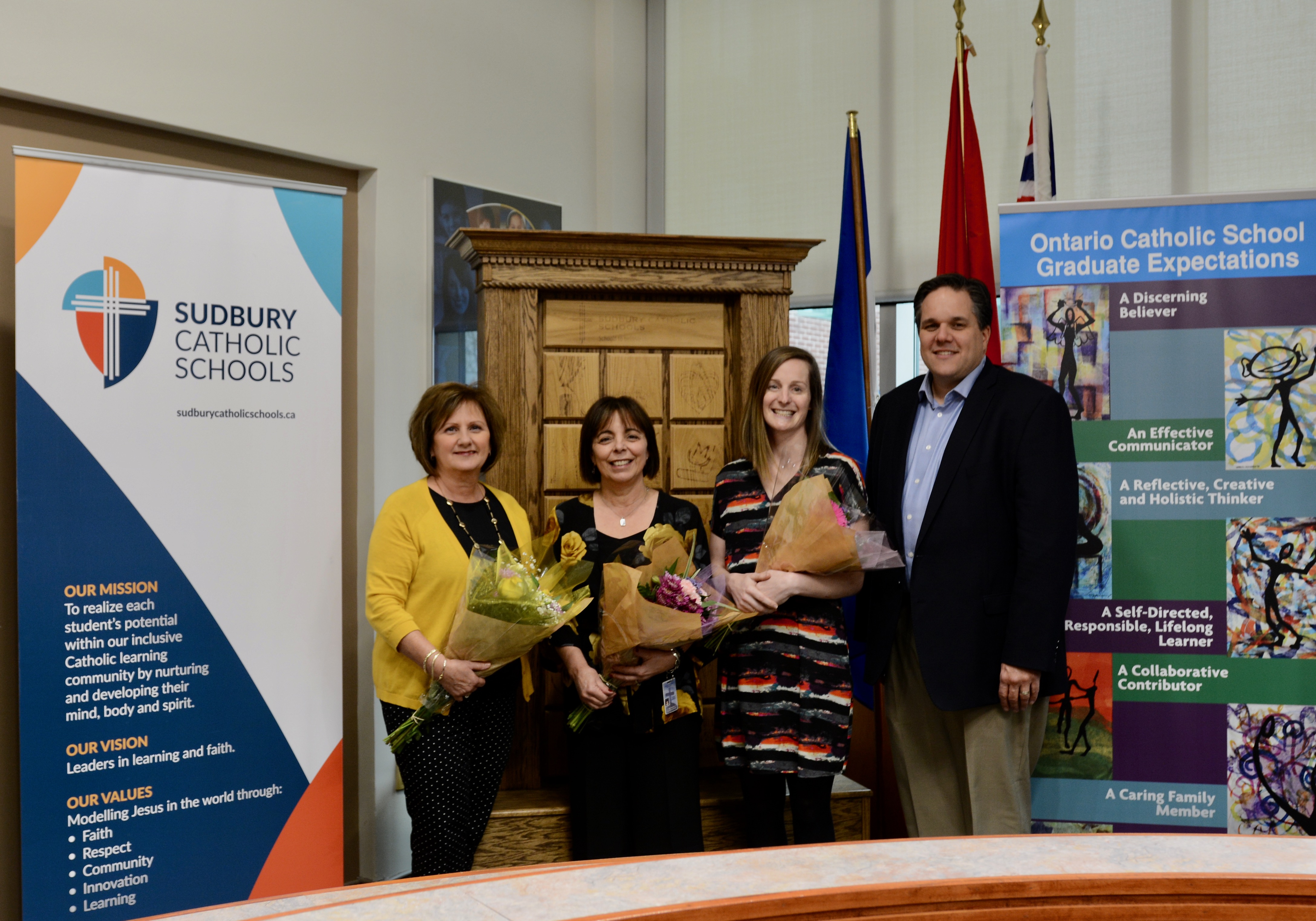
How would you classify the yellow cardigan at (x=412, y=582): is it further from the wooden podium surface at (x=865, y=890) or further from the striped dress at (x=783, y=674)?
the wooden podium surface at (x=865, y=890)

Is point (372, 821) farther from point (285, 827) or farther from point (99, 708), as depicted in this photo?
point (99, 708)

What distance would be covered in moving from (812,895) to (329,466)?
2083 millimetres

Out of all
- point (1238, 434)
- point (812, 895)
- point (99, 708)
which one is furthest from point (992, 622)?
point (99, 708)

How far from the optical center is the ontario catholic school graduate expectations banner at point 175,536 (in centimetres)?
234

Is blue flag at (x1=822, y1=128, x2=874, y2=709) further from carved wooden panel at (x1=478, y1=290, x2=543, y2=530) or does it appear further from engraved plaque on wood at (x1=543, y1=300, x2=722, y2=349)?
carved wooden panel at (x1=478, y1=290, x2=543, y2=530)

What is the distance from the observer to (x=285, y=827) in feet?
8.66

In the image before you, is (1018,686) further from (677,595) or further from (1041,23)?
(1041,23)

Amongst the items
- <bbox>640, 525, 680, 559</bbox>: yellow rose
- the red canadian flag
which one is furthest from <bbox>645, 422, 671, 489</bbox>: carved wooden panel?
the red canadian flag

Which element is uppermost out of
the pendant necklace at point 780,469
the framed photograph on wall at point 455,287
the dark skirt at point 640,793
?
the framed photograph on wall at point 455,287

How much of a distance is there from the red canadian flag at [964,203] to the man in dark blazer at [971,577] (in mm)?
1435

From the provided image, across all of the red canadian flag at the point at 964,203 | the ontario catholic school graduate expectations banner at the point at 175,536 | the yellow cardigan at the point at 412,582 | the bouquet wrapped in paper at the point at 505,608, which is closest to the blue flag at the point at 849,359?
the red canadian flag at the point at 964,203

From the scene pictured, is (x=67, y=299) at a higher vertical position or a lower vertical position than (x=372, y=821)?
higher

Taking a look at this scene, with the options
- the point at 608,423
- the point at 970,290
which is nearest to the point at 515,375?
the point at 608,423

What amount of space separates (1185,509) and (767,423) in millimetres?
1159
